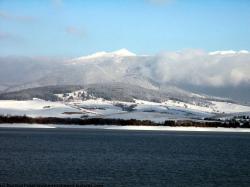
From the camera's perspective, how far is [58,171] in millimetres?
54719

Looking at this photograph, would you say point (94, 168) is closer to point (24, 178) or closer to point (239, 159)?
point (24, 178)

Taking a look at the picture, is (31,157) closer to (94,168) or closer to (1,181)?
(94,168)

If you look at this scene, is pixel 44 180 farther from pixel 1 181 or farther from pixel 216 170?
pixel 216 170

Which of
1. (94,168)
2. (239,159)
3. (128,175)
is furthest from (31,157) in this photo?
(239,159)

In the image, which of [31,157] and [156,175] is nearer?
[156,175]

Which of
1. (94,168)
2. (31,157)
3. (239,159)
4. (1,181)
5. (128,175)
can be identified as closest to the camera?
(1,181)

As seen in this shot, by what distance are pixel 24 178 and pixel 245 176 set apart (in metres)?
20.7

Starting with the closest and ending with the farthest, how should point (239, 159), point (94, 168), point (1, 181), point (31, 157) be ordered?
point (1, 181) → point (94, 168) → point (31, 157) → point (239, 159)

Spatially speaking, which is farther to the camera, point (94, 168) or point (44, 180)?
point (94, 168)

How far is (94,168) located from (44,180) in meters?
10.6

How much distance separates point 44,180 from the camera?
48.2m

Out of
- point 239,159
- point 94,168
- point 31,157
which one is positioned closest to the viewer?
point 94,168

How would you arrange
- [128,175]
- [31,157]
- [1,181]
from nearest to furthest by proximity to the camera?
[1,181] < [128,175] < [31,157]

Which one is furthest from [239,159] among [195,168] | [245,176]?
[245,176]
